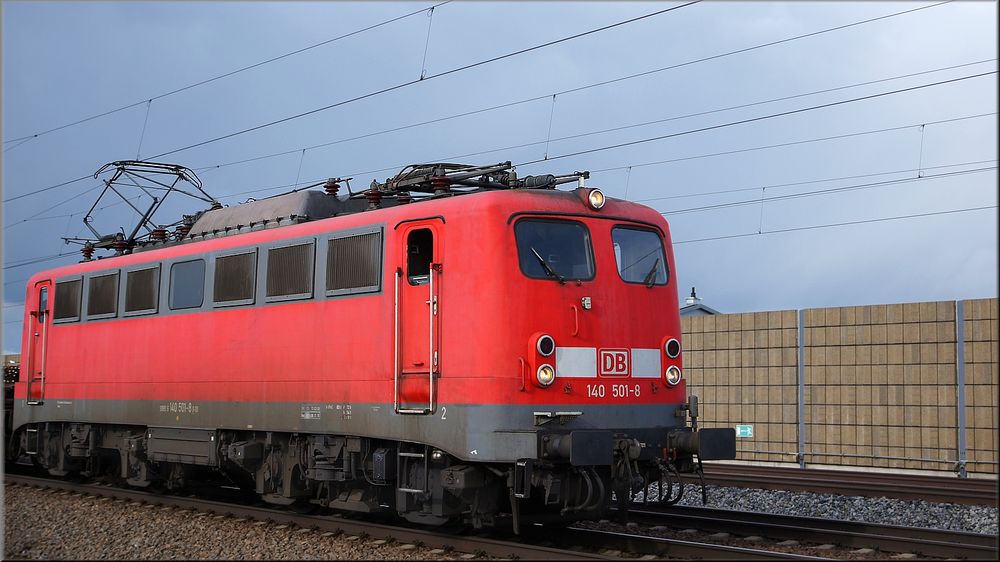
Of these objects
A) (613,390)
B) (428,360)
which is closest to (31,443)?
(428,360)

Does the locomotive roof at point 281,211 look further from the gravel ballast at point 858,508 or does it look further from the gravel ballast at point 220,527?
the gravel ballast at point 858,508

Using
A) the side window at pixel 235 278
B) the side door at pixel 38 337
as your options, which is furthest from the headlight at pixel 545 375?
the side door at pixel 38 337

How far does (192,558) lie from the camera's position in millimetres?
10758

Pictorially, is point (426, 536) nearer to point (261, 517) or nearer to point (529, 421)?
point (529, 421)

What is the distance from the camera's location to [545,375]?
10570 millimetres

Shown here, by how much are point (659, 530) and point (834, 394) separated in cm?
985

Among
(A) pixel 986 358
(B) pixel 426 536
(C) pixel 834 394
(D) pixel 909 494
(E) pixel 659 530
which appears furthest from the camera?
(C) pixel 834 394

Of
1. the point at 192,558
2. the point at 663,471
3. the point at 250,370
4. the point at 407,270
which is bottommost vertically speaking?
the point at 192,558

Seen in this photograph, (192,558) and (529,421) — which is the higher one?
(529,421)

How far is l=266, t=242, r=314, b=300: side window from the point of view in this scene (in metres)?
12.8

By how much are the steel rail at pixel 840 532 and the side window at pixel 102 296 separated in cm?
905

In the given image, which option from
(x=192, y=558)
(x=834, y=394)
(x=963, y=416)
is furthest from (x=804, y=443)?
(x=192, y=558)

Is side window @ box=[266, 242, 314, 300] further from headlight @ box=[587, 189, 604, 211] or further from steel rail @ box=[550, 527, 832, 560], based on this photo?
steel rail @ box=[550, 527, 832, 560]

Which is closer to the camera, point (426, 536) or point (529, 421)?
point (529, 421)
